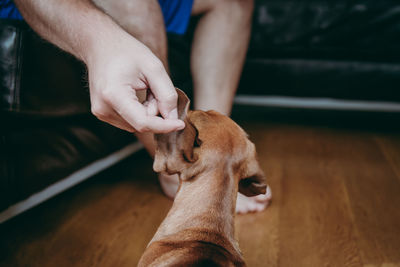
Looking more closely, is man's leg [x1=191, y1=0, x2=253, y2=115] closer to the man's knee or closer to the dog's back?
the man's knee

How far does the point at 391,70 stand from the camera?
6.23 ft

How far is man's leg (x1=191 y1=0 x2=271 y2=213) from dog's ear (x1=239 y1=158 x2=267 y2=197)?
1.74 ft

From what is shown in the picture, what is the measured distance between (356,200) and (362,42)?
1.01 metres

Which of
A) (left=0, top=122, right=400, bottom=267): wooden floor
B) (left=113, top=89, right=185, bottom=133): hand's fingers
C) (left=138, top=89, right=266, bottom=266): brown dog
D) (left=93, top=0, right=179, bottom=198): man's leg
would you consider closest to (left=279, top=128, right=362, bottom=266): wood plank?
(left=0, top=122, right=400, bottom=267): wooden floor

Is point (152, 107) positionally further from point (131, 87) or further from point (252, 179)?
point (252, 179)

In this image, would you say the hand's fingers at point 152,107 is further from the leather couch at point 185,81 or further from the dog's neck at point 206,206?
the leather couch at point 185,81

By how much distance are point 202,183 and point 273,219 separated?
1.80 ft

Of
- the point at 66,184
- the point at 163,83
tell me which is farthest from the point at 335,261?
the point at 66,184

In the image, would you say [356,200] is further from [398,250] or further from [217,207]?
[217,207]

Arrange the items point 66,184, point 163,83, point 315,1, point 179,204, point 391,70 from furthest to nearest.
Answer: point 315,1 < point 391,70 < point 66,184 < point 179,204 < point 163,83

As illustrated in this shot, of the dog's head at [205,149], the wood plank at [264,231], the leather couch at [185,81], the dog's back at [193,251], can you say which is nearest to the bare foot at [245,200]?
the wood plank at [264,231]

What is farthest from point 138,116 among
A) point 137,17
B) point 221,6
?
point 221,6

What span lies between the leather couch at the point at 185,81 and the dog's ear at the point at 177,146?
1.71 feet

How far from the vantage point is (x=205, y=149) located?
Answer: 31.2 inches
